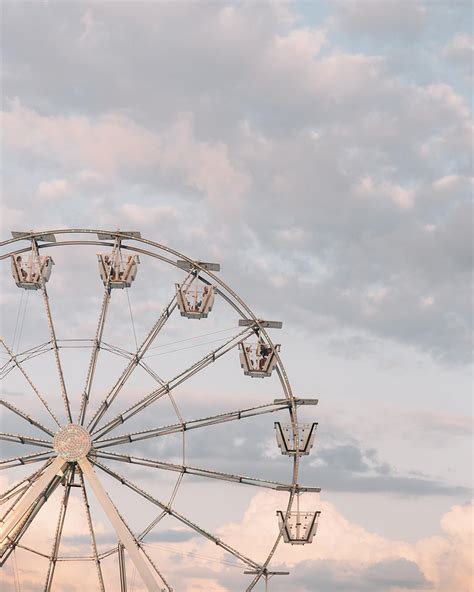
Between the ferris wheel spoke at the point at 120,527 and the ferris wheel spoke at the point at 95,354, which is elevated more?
the ferris wheel spoke at the point at 95,354

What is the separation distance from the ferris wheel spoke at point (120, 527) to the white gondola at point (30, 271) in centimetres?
844

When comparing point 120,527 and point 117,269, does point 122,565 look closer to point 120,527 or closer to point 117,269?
point 120,527


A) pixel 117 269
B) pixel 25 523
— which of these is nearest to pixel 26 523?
pixel 25 523

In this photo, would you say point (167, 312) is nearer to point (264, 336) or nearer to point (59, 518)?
point (264, 336)

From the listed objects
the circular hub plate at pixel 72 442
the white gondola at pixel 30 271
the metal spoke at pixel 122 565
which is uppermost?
the white gondola at pixel 30 271

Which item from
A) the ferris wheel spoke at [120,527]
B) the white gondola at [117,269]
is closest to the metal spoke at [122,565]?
the ferris wheel spoke at [120,527]

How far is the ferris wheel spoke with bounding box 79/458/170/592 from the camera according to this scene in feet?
200

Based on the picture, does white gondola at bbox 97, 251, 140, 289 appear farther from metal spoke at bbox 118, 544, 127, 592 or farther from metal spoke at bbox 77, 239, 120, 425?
metal spoke at bbox 118, 544, 127, 592

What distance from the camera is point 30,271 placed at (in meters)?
66.1

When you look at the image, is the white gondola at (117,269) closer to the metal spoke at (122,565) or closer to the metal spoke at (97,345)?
the metal spoke at (97,345)

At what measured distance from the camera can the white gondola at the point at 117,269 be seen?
65750 millimetres

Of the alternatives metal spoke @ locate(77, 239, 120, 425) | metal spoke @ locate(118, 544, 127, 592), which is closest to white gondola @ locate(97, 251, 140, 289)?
metal spoke @ locate(77, 239, 120, 425)

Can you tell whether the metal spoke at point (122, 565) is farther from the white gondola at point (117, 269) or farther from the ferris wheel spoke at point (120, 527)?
the white gondola at point (117, 269)

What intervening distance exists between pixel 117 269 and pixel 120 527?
10511 mm
